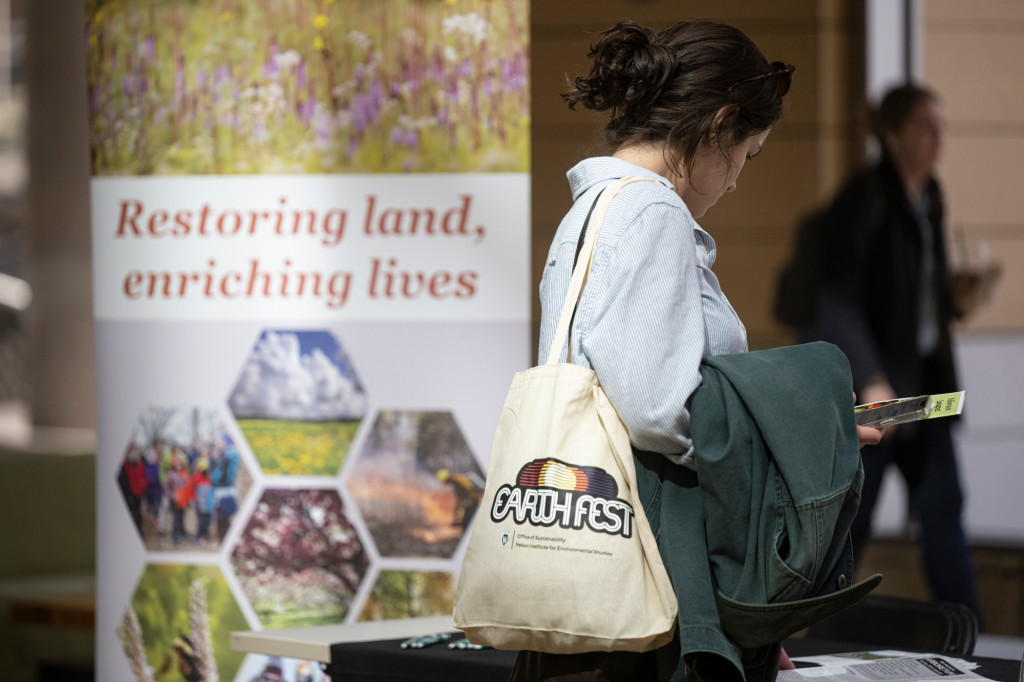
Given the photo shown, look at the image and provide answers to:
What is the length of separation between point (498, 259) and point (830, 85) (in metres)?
Answer: 2.34

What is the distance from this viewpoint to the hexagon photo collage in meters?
2.40

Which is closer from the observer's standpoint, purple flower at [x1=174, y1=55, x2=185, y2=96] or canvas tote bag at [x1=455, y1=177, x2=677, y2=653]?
canvas tote bag at [x1=455, y1=177, x2=677, y2=653]

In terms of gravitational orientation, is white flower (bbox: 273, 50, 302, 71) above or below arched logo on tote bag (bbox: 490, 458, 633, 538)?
above

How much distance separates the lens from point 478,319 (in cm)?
238

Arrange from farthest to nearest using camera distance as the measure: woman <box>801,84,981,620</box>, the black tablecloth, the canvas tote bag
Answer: woman <box>801,84,981,620</box> → the black tablecloth → the canvas tote bag

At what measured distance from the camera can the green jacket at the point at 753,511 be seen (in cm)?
111

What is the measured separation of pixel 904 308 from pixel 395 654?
8.05ft

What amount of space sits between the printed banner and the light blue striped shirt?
3.88 ft

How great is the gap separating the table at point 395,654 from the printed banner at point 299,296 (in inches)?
19.0

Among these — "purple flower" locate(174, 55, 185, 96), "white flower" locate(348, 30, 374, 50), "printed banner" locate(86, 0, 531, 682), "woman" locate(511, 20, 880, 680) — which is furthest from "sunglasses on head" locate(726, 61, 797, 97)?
"purple flower" locate(174, 55, 185, 96)

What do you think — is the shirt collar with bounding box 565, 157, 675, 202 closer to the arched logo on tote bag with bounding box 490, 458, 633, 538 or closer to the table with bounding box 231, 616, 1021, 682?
the arched logo on tote bag with bounding box 490, 458, 633, 538

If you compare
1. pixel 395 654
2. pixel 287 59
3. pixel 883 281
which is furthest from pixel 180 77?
pixel 883 281

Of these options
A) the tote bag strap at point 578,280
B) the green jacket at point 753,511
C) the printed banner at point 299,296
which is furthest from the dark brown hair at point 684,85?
the printed banner at point 299,296

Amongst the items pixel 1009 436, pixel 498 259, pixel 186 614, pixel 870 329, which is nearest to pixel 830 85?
pixel 870 329
